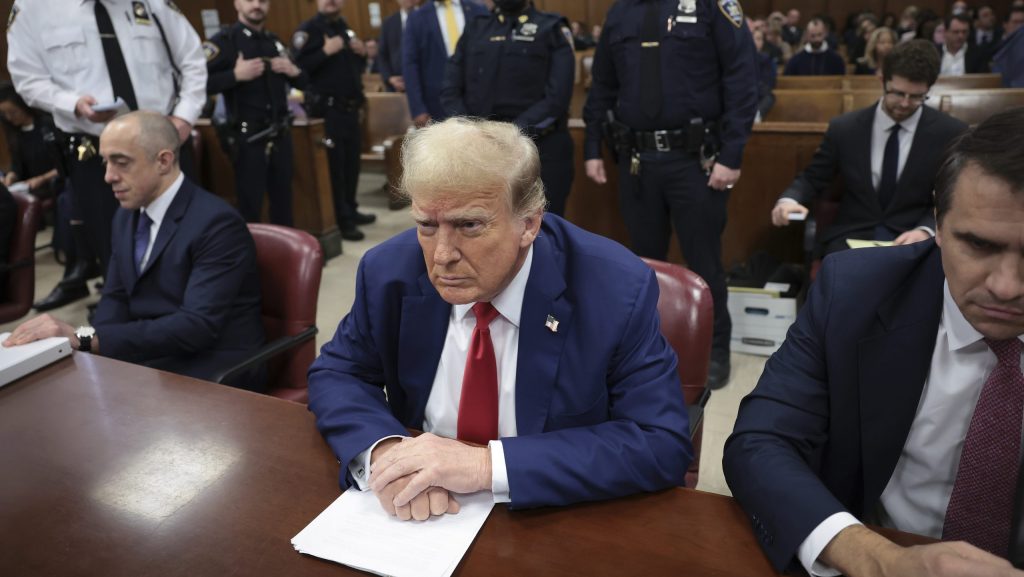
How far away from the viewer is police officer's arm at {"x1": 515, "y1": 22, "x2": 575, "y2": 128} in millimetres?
3484

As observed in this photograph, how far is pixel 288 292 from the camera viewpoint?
2131 mm

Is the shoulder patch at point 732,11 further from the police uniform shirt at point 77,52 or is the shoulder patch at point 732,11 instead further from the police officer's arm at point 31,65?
the police officer's arm at point 31,65

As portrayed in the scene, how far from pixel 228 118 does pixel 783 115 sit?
12.6 ft

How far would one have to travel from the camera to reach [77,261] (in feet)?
14.8

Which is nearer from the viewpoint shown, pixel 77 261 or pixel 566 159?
pixel 566 159

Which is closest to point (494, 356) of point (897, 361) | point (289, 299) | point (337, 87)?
point (897, 361)

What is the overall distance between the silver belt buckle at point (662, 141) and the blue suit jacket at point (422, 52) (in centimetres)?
196

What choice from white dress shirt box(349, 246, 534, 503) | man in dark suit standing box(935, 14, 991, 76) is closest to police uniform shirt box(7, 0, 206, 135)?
white dress shirt box(349, 246, 534, 503)

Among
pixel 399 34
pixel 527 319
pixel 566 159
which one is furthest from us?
pixel 399 34

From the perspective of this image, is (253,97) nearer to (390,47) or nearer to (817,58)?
(390,47)

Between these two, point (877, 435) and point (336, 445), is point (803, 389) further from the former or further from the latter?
point (336, 445)

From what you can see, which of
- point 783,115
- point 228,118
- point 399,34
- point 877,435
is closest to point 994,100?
point 783,115

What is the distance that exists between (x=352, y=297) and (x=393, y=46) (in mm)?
3291

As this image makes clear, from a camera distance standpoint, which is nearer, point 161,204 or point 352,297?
point 161,204
